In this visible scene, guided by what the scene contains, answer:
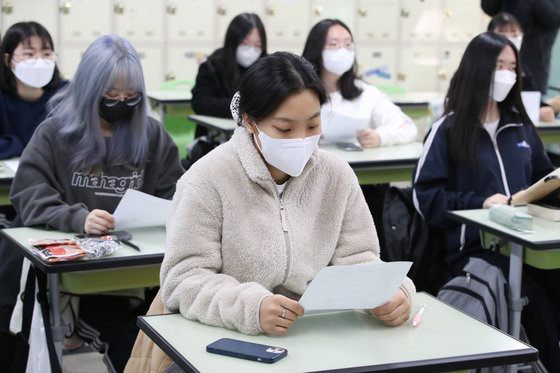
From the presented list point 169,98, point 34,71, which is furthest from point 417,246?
point 169,98

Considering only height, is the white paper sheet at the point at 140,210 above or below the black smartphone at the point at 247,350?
above

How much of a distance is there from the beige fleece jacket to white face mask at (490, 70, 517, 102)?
54.0 inches

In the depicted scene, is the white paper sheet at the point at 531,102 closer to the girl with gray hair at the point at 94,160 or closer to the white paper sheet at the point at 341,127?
the white paper sheet at the point at 341,127

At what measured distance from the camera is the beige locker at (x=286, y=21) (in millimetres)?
7562

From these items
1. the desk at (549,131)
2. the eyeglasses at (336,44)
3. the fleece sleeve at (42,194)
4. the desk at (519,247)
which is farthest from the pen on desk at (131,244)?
the desk at (549,131)

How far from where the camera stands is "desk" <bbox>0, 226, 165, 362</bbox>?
2.33m

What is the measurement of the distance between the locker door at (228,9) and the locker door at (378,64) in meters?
1.18

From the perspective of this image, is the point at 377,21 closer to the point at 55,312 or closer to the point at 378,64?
the point at 378,64

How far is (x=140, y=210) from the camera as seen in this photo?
101 inches

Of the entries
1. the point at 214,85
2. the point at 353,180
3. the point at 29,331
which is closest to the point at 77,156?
the point at 29,331

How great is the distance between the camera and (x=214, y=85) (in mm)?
5094

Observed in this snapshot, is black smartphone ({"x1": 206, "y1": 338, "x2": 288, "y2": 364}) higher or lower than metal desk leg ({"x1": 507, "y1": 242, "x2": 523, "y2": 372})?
higher

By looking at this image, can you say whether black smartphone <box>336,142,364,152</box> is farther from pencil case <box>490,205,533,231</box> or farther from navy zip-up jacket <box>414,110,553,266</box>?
pencil case <box>490,205,533,231</box>

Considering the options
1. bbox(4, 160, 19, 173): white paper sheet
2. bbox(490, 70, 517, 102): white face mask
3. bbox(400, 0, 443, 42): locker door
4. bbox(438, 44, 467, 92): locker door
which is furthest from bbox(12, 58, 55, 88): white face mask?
bbox(438, 44, 467, 92): locker door
